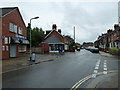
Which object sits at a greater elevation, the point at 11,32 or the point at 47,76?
the point at 11,32

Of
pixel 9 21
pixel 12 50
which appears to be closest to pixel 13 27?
pixel 9 21

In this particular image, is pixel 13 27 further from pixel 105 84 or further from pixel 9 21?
pixel 105 84

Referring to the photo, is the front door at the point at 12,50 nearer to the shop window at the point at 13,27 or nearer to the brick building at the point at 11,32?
the brick building at the point at 11,32

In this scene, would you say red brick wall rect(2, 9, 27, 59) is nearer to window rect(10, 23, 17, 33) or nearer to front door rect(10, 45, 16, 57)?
window rect(10, 23, 17, 33)

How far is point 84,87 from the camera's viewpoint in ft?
25.6

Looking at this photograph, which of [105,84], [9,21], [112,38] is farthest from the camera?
[112,38]

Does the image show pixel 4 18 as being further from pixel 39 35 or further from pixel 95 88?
pixel 39 35

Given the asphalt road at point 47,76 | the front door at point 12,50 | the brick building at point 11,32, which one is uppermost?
the brick building at point 11,32

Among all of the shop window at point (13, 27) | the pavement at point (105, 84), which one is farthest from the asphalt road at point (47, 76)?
the shop window at point (13, 27)

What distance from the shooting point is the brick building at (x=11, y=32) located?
24219mm

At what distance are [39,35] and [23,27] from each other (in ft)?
134

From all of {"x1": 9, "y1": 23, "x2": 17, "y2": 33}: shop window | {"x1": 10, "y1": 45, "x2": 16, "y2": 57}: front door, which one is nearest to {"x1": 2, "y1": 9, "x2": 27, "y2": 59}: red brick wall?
{"x1": 9, "y1": 23, "x2": 17, "y2": 33}: shop window

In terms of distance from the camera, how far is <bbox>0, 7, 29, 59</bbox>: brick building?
24.2 m

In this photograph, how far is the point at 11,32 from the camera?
26688mm
